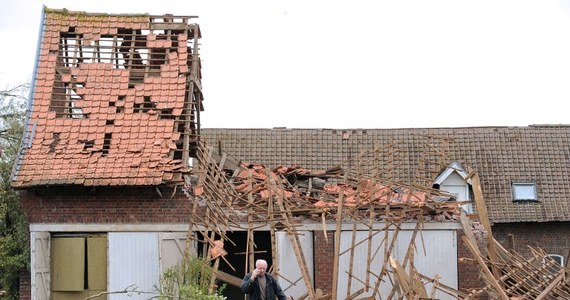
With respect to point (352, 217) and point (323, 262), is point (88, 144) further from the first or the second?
point (352, 217)

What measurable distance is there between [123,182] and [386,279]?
565 centimetres

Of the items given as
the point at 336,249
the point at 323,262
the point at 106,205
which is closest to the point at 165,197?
the point at 106,205

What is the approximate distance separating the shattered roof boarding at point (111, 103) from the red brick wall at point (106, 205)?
0.43 meters

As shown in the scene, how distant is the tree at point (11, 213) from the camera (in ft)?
96.0

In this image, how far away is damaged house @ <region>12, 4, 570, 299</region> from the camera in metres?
21.3

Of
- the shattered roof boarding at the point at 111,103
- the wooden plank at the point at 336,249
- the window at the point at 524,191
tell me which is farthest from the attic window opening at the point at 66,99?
the window at the point at 524,191

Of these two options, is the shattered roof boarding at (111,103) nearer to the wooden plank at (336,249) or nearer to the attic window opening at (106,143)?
the attic window opening at (106,143)

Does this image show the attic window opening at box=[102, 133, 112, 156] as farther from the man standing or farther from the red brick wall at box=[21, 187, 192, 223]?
the man standing

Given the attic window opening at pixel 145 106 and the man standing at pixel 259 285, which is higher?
the attic window opening at pixel 145 106

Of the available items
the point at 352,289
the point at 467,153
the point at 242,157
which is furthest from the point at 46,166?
the point at 467,153

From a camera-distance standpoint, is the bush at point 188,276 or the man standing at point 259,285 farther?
the bush at point 188,276

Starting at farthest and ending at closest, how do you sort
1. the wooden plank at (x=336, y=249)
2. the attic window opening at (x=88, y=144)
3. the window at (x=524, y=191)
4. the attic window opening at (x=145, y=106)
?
the window at (x=524, y=191), the attic window opening at (x=145, y=106), the attic window opening at (x=88, y=144), the wooden plank at (x=336, y=249)

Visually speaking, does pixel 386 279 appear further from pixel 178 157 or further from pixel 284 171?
pixel 178 157

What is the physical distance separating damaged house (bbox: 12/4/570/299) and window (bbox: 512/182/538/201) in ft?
47.8
